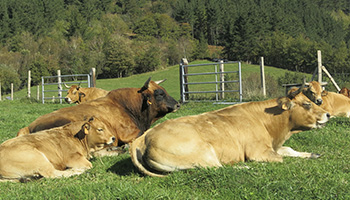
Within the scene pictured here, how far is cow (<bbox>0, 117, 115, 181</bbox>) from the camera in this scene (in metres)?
4.90

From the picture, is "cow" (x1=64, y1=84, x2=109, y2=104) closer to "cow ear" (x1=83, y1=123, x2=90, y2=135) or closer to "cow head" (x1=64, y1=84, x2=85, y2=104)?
"cow head" (x1=64, y1=84, x2=85, y2=104)

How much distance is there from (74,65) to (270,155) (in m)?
66.2

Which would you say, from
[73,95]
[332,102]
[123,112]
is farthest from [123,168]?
[73,95]

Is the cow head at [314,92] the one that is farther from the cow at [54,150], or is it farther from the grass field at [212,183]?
the cow at [54,150]

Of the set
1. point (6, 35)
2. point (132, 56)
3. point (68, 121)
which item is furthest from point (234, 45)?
point (68, 121)

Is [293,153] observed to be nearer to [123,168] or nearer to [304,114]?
[304,114]

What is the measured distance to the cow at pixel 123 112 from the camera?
21.9 ft

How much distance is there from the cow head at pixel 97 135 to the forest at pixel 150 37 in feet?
145

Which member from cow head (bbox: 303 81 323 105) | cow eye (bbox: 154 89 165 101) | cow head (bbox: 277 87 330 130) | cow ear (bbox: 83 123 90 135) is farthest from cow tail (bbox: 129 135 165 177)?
cow head (bbox: 303 81 323 105)

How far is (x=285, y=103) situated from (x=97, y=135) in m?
3.05

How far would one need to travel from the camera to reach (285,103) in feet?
18.6

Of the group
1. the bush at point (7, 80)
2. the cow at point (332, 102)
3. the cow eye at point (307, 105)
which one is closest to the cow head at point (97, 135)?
the cow eye at point (307, 105)

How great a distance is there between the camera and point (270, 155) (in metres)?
5.16

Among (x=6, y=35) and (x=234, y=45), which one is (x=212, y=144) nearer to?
(x=234, y=45)
